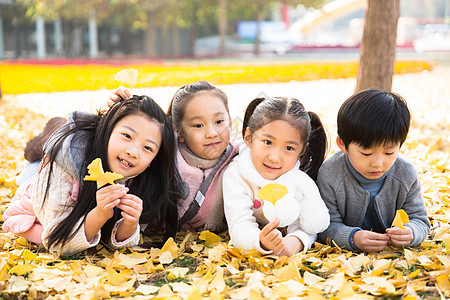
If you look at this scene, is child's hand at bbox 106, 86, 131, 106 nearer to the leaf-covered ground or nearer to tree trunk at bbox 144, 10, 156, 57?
the leaf-covered ground

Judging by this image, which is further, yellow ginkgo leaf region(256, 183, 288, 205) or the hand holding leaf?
the hand holding leaf

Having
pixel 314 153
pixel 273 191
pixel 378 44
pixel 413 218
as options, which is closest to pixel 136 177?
pixel 273 191

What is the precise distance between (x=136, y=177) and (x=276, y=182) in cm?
75

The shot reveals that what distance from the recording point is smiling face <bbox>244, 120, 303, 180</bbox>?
8.13ft

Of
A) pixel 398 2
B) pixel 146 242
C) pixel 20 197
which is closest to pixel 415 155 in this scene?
pixel 398 2

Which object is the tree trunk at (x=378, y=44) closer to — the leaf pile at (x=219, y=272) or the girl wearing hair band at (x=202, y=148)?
the leaf pile at (x=219, y=272)

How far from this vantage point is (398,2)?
4.87 metres

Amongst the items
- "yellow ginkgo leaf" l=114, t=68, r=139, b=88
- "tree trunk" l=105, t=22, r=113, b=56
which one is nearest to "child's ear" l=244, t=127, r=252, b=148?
"yellow ginkgo leaf" l=114, t=68, r=139, b=88

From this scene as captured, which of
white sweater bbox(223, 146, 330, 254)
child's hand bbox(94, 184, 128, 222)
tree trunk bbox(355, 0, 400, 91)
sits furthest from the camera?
tree trunk bbox(355, 0, 400, 91)

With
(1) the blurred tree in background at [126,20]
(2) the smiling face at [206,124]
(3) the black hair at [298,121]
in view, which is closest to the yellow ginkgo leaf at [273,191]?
(3) the black hair at [298,121]

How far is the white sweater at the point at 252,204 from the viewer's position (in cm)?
252

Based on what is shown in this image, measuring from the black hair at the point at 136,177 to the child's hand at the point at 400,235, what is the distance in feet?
3.72

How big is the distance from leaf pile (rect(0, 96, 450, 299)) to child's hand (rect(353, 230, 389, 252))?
4cm

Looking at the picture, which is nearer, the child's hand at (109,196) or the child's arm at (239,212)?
the child's hand at (109,196)
